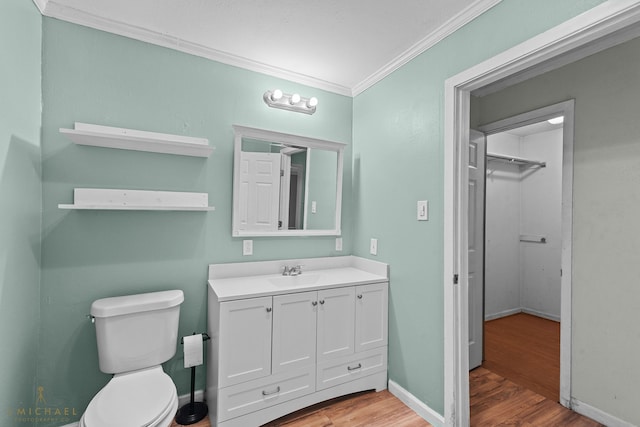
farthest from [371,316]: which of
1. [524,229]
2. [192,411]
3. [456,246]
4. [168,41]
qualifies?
[524,229]

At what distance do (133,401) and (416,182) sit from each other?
77.3 inches

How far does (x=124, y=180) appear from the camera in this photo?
1.88 meters

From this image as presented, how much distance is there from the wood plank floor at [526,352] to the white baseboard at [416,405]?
1.00 m

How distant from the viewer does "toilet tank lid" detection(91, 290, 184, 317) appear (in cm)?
163

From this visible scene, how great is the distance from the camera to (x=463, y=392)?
1750 mm

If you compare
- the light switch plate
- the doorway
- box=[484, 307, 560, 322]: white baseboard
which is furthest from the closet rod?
the light switch plate

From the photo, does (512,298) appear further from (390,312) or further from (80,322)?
(80,322)

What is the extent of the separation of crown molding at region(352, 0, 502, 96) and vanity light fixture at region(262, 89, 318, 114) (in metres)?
0.50

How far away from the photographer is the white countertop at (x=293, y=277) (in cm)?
187

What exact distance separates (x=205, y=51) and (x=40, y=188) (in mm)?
1312

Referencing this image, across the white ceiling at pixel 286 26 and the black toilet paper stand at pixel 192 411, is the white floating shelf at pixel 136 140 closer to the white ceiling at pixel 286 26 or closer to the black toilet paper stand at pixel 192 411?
the white ceiling at pixel 286 26

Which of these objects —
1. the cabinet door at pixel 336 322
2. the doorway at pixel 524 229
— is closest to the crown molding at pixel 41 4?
the cabinet door at pixel 336 322

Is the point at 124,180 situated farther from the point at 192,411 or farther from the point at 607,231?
the point at 607,231

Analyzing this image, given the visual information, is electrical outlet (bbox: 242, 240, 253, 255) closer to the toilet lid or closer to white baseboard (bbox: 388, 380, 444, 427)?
the toilet lid
